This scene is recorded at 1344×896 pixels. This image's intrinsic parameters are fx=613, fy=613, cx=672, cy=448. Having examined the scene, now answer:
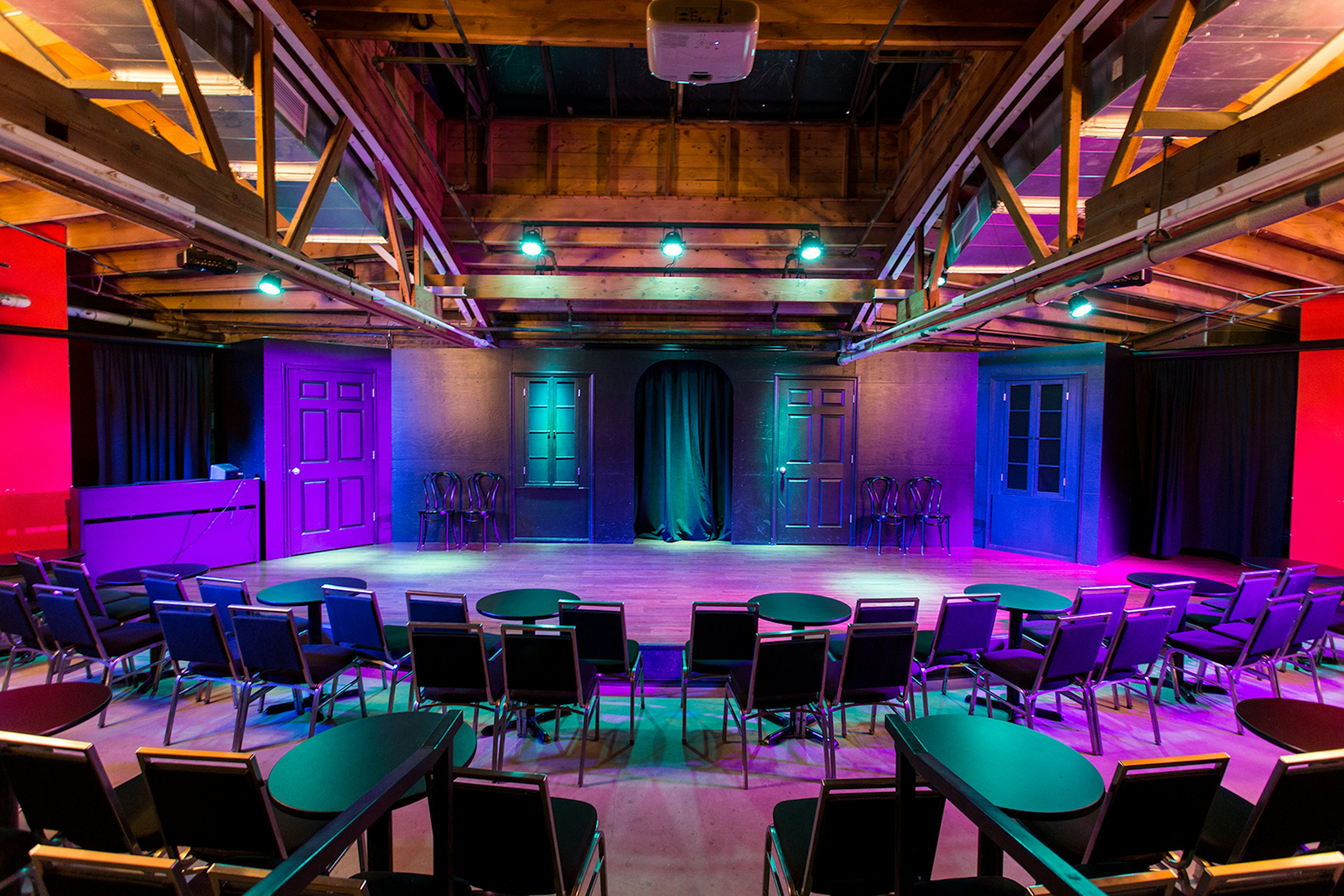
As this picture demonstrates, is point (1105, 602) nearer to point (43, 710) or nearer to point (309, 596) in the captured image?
point (309, 596)

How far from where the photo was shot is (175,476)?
28.5ft

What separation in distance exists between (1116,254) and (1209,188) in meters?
0.69

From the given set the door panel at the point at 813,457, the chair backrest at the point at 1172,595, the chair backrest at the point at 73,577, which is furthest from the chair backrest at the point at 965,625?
the chair backrest at the point at 73,577

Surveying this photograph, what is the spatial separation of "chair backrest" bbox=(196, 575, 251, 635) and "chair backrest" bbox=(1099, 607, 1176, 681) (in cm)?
534

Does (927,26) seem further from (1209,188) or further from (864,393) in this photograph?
(864,393)

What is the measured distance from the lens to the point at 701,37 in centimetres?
242

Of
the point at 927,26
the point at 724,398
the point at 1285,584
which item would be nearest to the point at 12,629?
the point at 927,26

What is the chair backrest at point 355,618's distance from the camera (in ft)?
12.7

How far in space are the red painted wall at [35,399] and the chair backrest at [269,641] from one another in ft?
13.0

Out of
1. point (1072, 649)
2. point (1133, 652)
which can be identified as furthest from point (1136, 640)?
point (1072, 649)

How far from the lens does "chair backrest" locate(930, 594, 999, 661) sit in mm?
3979

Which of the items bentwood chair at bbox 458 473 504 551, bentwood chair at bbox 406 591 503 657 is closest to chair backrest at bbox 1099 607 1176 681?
bentwood chair at bbox 406 591 503 657

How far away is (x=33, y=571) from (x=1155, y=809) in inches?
269

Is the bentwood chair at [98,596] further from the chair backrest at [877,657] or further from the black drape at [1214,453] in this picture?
the black drape at [1214,453]
